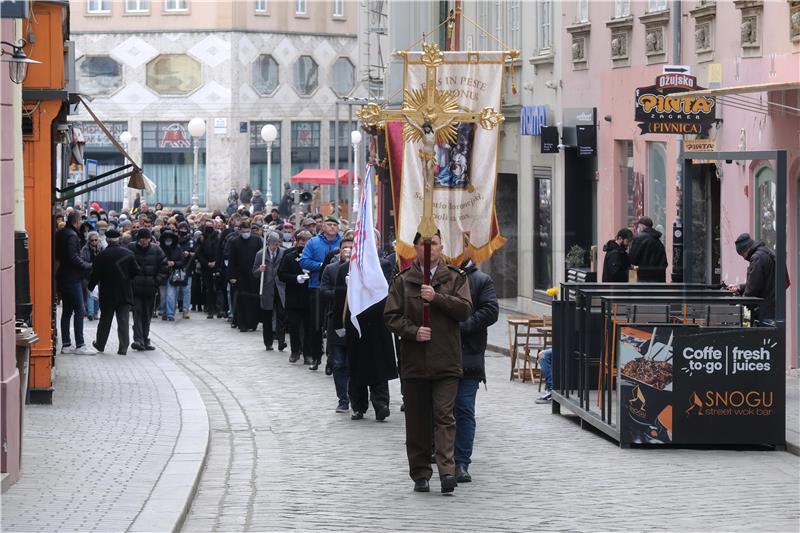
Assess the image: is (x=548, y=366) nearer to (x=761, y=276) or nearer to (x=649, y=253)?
(x=761, y=276)

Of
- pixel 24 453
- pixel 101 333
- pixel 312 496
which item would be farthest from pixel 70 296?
pixel 312 496

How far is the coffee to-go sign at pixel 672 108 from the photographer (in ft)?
65.6

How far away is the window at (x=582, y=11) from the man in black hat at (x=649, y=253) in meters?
6.70

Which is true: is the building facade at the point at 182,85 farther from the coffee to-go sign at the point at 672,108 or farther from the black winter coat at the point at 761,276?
the black winter coat at the point at 761,276

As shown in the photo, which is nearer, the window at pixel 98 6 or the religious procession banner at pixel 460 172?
the religious procession banner at pixel 460 172

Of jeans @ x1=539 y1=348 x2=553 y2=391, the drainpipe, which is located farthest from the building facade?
jeans @ x1=539 y1=348 x2=553 y2=391

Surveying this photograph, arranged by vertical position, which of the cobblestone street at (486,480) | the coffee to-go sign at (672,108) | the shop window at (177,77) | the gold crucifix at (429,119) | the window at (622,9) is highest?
the shop window at (177,77)

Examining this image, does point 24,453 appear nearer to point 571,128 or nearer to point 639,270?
point 639,270

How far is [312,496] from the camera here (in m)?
11.6

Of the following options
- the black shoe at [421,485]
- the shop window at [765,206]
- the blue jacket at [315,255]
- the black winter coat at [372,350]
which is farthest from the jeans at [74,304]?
the black shoe at [421,485]

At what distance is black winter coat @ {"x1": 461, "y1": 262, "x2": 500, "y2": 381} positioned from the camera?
12.3 m

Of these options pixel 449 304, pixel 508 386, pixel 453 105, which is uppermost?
pixel 453 105

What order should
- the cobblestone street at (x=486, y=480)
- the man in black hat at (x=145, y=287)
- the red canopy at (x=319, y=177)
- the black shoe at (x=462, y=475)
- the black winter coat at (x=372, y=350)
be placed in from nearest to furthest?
the cobblestone street at (x=486, y=480) → the black shoe at (x=462, y=475) → the black winter coat at (x=372, y=350) → the man in black hat at (x=145, y=287) → the red canopy at (x=319, y=177)

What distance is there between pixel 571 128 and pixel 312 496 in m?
18.3
